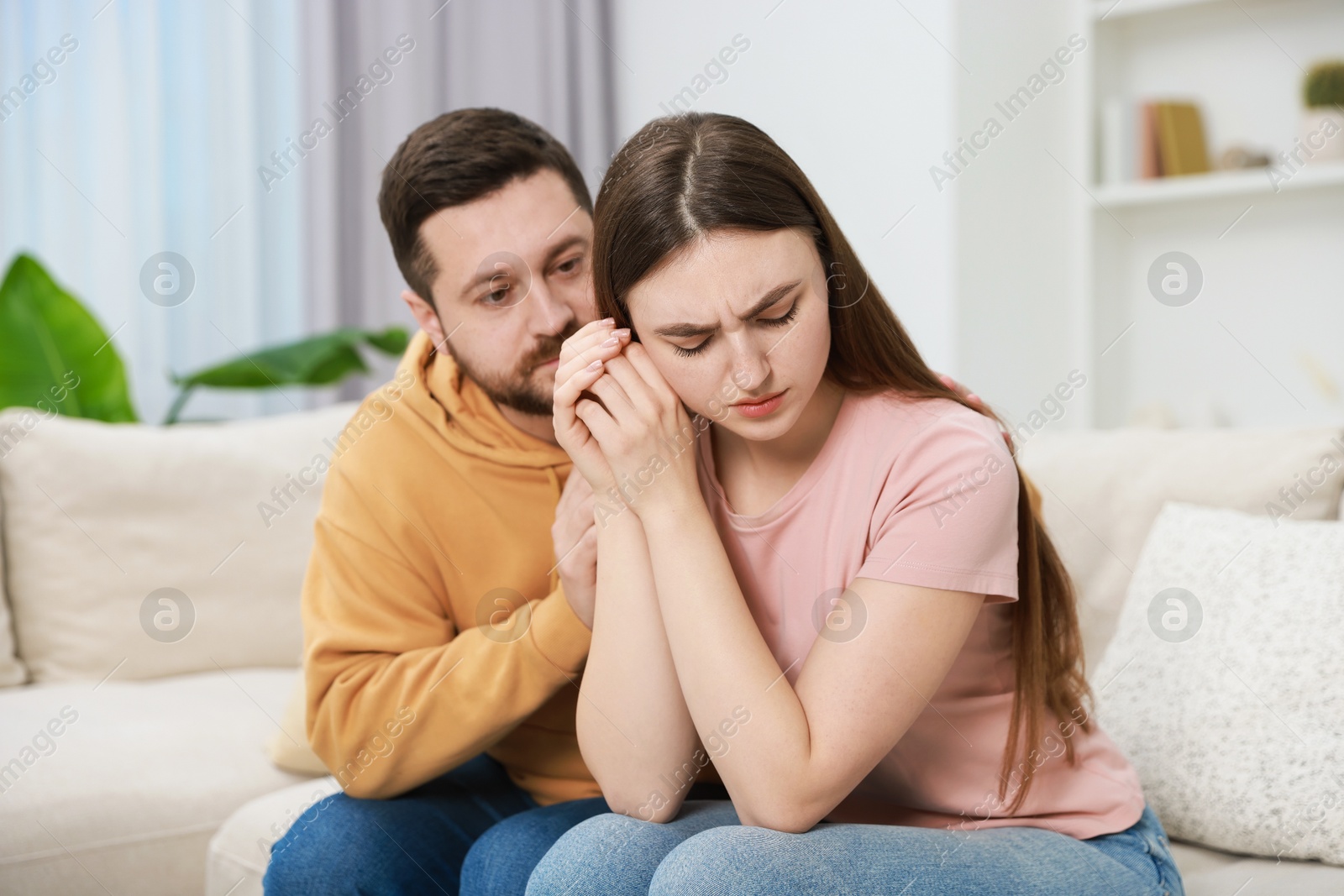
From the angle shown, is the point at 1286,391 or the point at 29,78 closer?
the point at 29,78

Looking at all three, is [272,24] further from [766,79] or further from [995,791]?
[995,791]

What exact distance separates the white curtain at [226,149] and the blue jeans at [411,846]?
72.1 inches

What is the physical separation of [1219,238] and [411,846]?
2688 millimetres

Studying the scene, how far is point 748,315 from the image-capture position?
96cm

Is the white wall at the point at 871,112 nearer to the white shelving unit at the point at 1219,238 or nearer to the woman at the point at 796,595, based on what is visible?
the white shelving unit at the point at 1219,238

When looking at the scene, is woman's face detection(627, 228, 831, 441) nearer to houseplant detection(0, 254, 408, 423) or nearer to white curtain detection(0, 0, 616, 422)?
houseplant detection(0, 254, 408, 423)

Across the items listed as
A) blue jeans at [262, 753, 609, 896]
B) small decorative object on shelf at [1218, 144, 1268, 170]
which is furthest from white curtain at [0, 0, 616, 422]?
blue jeans at [262, 753, 609, 896]

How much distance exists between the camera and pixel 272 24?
2.94 meters

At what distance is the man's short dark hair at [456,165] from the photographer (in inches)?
51.5

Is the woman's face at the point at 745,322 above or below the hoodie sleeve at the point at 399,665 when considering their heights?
above

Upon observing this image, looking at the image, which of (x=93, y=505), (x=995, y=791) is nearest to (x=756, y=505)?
(x=995, y=791)

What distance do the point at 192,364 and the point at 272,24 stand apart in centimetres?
93

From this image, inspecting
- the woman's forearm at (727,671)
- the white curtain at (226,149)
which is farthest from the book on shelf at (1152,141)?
the woman's forearm at (727,671)

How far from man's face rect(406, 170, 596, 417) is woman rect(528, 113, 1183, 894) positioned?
21 cm
